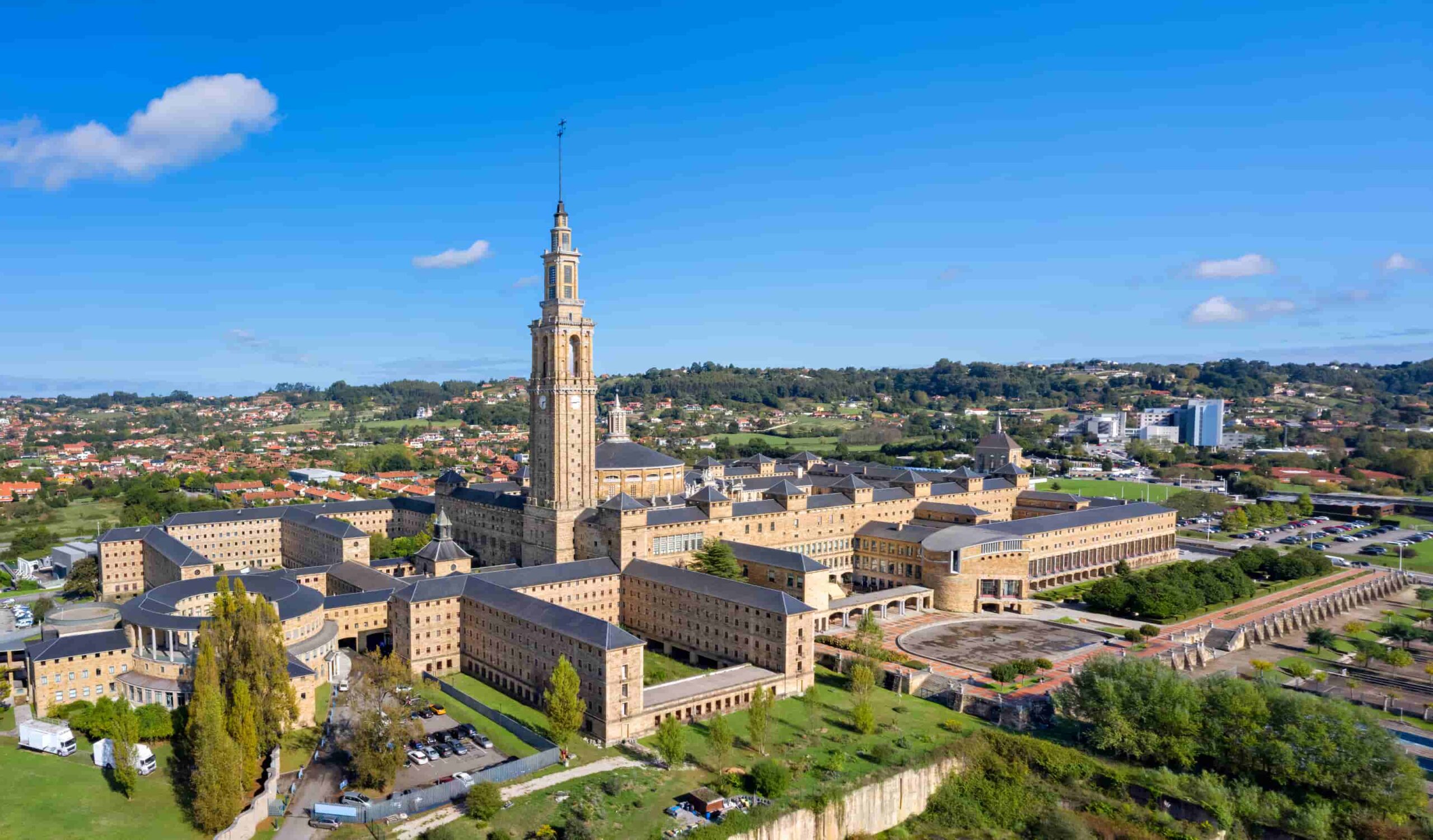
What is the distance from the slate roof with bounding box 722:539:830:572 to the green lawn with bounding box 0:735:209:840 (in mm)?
41465

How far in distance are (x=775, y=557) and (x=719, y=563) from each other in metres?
4.59

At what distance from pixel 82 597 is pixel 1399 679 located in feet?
365

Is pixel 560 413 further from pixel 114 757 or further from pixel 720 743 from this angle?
pixel 114 757

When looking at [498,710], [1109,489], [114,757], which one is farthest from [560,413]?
[1109,489]

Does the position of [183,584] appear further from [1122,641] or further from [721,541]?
[1122,641]

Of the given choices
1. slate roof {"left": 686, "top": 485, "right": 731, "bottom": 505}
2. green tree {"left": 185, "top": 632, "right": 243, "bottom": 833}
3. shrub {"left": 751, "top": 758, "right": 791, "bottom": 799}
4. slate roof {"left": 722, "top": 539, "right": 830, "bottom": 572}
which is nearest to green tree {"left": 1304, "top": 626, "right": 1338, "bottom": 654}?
slate roof {"left": 722, "top": 539, "right": 830, "bottom": 572}

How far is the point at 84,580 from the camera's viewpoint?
82250mm


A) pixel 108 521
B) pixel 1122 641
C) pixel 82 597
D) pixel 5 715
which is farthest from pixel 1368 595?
pixel 108 521

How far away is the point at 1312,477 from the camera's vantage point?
148500 mm

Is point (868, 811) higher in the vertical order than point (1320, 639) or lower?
lower

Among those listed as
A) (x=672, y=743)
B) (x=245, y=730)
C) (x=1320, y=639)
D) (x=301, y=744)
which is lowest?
(x=301, y=744)

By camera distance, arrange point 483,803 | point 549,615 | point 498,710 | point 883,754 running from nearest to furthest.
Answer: point 483,803, point 883,754, point 498,710, point 549,615

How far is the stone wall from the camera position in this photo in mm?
41562

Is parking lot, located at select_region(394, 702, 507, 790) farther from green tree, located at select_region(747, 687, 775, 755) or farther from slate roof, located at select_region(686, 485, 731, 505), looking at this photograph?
slate roof, located at select_region(686, 485, 731, 505)
